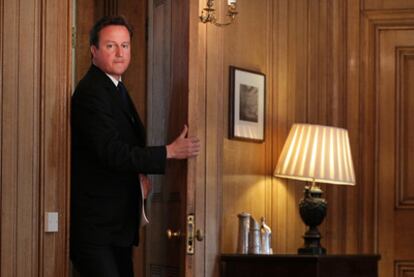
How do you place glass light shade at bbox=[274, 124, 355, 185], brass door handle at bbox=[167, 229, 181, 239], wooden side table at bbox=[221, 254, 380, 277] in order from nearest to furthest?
brass door handle at bbox=[167, 229, 181, 239] → wooden side table at bbox=[221, 254, 380, 277] → glass light shade at bbox=[274, 124, 355, 185]

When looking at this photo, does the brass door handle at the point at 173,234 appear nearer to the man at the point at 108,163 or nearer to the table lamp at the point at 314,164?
the man at the point at 108,163

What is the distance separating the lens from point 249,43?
5.74m

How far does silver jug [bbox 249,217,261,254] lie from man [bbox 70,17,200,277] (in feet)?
3.46

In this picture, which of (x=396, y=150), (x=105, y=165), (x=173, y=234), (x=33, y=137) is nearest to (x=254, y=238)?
(x=173, y=234)

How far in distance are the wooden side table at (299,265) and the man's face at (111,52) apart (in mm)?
1371

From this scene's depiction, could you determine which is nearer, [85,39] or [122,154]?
[122,154]

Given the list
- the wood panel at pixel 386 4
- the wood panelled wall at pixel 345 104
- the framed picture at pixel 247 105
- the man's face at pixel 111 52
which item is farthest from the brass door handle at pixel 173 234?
the wood panel at pixel 386 4

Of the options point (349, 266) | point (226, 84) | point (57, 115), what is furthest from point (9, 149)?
point (349, 266)

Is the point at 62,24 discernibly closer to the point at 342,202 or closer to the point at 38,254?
the point at 38,254

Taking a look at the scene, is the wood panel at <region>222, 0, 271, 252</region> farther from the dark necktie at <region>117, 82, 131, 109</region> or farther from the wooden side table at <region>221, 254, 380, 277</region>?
the dark necktie at <region>117, 82, 131, 109</region>

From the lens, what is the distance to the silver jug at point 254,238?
17.7ft

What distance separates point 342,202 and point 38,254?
87.9 inches

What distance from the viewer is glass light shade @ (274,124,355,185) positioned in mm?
5508

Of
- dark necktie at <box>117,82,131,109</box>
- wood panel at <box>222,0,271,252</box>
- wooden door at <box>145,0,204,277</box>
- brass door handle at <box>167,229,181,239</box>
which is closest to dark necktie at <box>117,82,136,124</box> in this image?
dark necktie at <box>117,82,131,109</box>
